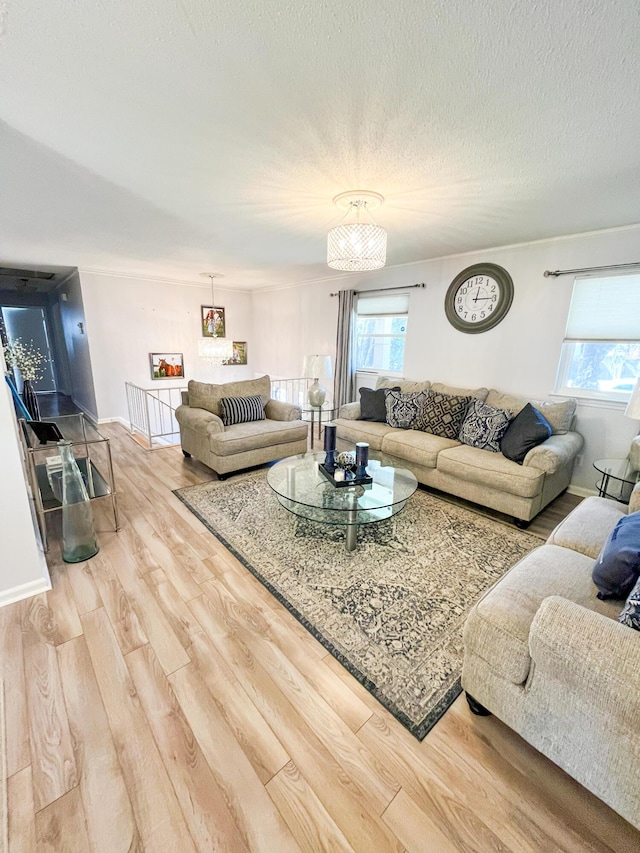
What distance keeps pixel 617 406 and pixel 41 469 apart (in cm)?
536

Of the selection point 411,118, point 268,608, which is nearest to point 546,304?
point 411,118

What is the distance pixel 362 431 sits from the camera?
3812 millimetres

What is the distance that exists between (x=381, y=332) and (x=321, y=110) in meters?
3.43

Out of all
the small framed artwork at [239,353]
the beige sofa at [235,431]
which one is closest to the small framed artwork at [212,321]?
the small framed artwork at [239,353]

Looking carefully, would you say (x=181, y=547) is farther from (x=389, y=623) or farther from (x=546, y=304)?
(x=546, y=304)

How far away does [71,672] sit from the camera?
1.49m

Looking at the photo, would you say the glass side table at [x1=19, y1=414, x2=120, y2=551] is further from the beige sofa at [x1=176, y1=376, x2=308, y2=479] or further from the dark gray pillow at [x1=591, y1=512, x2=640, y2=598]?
the dark gray pillow at [x1=591, y1=512, x2=640, y2=598]

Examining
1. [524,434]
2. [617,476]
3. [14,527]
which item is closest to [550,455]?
[524,434]

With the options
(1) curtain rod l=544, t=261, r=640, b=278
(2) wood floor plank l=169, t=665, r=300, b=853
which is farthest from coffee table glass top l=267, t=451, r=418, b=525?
(1) curtain rod l=544, t=261, r=640, b=278

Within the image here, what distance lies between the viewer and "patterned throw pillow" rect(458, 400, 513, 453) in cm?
311

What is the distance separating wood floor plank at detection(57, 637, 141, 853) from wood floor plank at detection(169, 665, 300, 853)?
10.0 inches

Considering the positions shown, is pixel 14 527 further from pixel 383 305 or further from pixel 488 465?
pixel 383 305

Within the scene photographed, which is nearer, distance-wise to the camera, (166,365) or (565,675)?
(565,675)

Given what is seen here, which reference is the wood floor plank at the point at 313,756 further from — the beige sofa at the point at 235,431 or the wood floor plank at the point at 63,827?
the beige sofa at the point at 235,431
